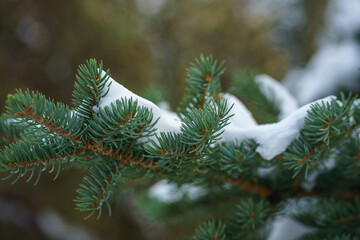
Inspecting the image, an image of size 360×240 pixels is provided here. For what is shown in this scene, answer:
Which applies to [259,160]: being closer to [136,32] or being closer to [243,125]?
[243,125]

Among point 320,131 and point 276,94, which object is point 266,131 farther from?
point 276,94

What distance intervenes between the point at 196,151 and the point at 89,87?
0.13 metres

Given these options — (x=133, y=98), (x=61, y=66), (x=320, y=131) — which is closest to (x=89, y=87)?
(x=133, y=98)

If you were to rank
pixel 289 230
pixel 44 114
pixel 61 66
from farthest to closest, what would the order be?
1. pixel 61 66
2. pixel 289 230
3. pixel 44 114

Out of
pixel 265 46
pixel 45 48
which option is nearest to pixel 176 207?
pixel 45 48

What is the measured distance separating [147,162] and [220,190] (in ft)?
0.75

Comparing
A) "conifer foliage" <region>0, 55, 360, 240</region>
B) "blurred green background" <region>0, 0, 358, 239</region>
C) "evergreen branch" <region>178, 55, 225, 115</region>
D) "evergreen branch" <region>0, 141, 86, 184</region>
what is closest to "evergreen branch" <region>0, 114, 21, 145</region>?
"conifer foliage" <region>0, 55, 360, 240</region>

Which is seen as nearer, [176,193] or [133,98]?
[133,98]

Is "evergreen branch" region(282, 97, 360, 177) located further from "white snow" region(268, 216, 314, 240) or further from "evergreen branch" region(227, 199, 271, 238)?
"white snow" region(268, 216, 314, 240)

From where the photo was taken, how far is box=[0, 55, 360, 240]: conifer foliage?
1.01ft

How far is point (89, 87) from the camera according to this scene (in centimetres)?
31

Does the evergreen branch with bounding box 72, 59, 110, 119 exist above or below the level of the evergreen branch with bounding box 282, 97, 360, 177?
above

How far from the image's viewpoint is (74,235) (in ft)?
9.23

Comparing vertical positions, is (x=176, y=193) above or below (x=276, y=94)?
below
